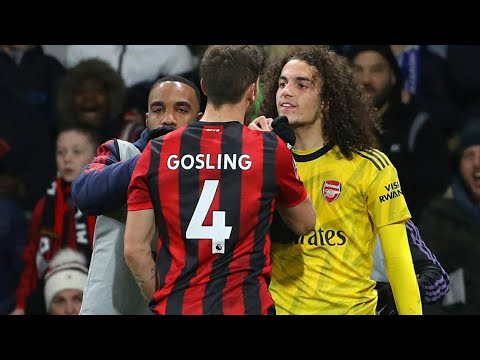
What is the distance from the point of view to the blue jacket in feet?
8.59

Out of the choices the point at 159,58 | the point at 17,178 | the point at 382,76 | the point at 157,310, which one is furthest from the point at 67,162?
the point at 157,310

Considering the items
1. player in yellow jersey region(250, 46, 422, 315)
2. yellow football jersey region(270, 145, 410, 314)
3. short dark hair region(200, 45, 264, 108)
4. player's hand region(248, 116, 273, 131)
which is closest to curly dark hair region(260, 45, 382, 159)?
player in yellow jersey region(250, 46, 422, 315)

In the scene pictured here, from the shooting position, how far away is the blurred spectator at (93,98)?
5453 mm

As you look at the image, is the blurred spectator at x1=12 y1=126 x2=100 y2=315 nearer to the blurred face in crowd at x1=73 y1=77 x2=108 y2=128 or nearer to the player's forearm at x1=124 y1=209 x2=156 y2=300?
the blurred face in crowd at x1=73 y1=77 x2=108 y2=128

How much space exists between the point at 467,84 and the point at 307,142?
8.33ft

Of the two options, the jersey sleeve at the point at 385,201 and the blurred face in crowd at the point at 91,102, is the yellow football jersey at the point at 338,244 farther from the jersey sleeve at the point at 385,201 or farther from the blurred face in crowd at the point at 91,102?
the blurred face in crowd at the point at 91,102

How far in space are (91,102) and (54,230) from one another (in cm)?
89

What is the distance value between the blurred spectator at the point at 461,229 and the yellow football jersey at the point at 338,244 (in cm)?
220

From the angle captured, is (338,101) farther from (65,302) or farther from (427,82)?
(65,302)

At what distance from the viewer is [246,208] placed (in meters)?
2.47

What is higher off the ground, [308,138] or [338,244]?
[308,138]

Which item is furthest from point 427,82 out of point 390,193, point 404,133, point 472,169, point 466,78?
point 390,193

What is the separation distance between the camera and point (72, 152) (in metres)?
5.36

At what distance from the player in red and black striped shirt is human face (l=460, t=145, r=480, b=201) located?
303cm
